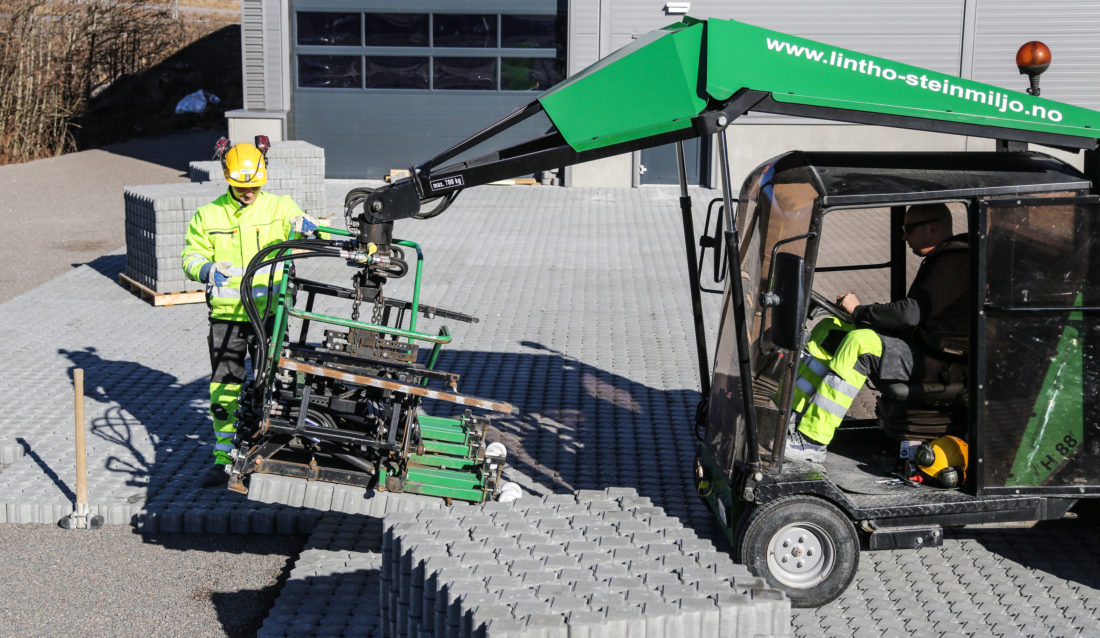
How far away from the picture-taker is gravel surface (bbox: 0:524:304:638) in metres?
5.20

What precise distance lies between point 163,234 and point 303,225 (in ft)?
17.5

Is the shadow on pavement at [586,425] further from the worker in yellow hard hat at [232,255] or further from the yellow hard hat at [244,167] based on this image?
the yellow hard hat at [244,167]

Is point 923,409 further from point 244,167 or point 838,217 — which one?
point 244,167

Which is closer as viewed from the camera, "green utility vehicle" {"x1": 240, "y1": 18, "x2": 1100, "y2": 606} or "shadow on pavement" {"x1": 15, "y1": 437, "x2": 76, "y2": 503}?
"green utility vehicle" {"x1": 240, "y1": 18, "x2": 1100, "y2": 606}

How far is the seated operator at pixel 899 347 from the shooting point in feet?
18.0

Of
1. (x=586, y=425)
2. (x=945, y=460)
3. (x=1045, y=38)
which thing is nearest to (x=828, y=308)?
(x=945, y=460)

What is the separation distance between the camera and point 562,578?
420cm

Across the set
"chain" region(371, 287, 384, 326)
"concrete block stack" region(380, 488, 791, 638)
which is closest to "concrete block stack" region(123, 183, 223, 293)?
"chain" region(371, 287, 384, 326)

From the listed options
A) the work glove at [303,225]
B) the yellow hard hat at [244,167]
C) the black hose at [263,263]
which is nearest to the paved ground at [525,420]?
the black hose at [263,263]

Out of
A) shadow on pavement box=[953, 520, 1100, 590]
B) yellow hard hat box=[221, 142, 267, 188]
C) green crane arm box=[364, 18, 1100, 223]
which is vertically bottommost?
shadow on pavement box=[953, 520, 1100, 590]

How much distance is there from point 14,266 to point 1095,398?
1196 centimetres

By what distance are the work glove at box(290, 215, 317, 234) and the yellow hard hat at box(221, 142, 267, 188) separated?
31cm

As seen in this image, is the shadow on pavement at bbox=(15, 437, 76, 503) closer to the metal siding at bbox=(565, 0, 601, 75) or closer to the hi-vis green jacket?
the hi-vis green jacket

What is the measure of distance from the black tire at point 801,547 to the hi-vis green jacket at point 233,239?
3.18m
